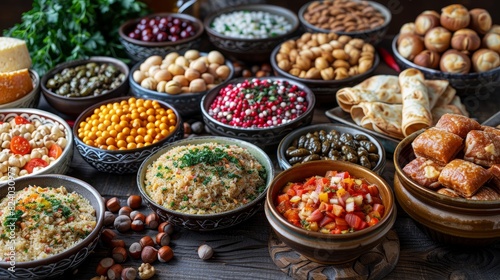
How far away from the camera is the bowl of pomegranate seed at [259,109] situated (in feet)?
9.12

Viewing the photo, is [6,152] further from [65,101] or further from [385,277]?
[385,277]

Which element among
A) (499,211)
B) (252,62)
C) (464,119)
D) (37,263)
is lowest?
(252,62)

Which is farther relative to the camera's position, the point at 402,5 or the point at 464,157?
the point at 402,5

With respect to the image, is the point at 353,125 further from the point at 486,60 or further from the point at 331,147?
the point at 486,60

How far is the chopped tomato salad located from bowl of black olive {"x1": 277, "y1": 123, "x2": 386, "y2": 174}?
28cm

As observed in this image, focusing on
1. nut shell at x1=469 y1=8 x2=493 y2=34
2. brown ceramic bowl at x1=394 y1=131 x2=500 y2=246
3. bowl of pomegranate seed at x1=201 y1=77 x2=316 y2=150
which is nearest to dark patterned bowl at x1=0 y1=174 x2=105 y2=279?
bowl of pomegranate seed at x1=201 y1=77 x2=316 y2=150

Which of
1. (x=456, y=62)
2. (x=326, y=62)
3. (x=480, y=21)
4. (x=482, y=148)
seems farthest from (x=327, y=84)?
(x=482, y=148)

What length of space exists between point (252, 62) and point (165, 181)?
1766 millimetres

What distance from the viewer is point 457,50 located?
3.18 m

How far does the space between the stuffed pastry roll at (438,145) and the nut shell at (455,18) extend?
131 cm

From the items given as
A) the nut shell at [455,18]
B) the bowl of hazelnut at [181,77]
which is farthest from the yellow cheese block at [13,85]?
the nut shell at [455,18]

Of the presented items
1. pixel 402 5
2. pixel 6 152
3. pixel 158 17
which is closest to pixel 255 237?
pixel 6 152

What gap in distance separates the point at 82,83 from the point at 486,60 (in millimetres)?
2572

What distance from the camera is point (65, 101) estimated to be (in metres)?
3.11
